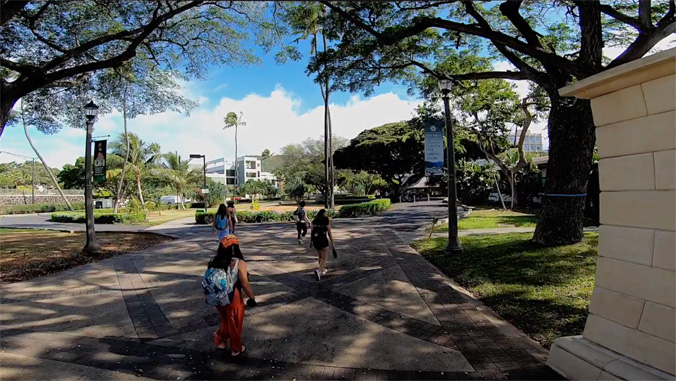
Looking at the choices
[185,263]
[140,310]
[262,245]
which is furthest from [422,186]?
[140,310]

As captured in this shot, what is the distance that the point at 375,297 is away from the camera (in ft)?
18.9

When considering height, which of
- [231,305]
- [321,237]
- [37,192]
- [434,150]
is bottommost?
[231,305]

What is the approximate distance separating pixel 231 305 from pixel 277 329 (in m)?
0.96

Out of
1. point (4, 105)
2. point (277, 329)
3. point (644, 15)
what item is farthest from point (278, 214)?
point (644, 15)

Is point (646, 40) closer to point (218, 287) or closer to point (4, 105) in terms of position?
point (218, 287)

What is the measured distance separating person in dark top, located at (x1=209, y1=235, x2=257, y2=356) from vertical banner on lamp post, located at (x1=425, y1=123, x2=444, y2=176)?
6.27 metres

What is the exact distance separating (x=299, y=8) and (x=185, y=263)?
7.21m

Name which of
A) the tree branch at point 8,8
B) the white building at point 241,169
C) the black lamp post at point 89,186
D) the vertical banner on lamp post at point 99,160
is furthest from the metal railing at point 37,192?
the tree branch at point 8,8

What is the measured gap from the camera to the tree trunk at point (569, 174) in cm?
851

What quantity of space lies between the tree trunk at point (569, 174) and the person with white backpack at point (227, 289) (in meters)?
7.79

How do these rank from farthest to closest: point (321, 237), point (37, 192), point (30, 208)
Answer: point (37, 192)
point (30, 208)
point (321, 237)

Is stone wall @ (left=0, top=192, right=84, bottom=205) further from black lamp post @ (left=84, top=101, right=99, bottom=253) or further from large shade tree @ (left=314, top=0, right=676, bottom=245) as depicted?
large shade tree @ (left=314, top=0, right=676, bottom=245)

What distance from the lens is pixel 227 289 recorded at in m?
3.76

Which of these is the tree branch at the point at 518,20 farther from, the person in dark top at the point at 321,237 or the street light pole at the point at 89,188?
the street light pole at the point at 89,188
